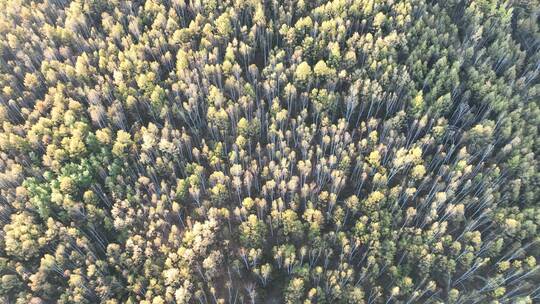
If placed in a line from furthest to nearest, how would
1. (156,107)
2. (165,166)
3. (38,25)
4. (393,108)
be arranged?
(38,25) < (393,108) < (156,107) < (165,166)

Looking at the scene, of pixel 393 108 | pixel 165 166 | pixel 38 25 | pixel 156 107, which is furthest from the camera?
pixel 38 25

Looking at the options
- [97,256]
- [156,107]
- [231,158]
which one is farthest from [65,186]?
[231,158]

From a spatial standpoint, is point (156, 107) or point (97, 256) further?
point (156, 107)

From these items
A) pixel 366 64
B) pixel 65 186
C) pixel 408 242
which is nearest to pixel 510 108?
pixel 366 64

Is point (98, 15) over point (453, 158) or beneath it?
over

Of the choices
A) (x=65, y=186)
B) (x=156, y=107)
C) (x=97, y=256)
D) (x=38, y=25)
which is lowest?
(x=97, y=256)

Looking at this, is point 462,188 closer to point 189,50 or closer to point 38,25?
point 189,50
